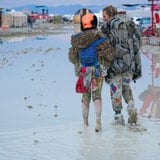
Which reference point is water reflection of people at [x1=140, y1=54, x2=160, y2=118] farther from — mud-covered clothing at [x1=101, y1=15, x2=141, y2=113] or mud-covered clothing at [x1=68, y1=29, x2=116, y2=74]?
mud-covered clothing at [x1=68, y1=29, x2=116, y2=74]

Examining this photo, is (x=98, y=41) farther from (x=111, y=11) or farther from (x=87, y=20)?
(x=111, y=11)

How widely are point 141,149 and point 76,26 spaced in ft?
7.53

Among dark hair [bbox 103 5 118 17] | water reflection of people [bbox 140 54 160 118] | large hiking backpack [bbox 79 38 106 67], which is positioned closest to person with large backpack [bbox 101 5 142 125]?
dark hair [bbox 103 5 118 17]

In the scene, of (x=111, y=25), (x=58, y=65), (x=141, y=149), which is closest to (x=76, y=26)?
(x=111, y=25)

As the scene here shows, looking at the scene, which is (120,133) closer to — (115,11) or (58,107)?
(115,11)

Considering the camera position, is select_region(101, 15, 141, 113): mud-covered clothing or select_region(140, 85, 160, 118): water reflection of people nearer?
select_region(101, 15, 141, 113): mud-covered clothing

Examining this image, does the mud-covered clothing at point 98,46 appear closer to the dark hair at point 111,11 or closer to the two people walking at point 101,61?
the two people walking at point 101,61

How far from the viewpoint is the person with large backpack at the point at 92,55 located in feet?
28.4

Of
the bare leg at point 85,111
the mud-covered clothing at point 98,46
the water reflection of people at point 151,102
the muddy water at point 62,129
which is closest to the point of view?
the muddy water at point 62,129

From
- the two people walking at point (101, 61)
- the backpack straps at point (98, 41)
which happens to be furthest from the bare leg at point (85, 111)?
the backpack straps at point (98, 41)

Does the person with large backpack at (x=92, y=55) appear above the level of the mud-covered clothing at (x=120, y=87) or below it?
above

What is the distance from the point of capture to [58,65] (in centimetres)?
2161

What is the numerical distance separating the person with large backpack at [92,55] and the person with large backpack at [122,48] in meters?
0.17

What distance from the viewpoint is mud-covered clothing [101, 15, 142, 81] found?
29.0ft
